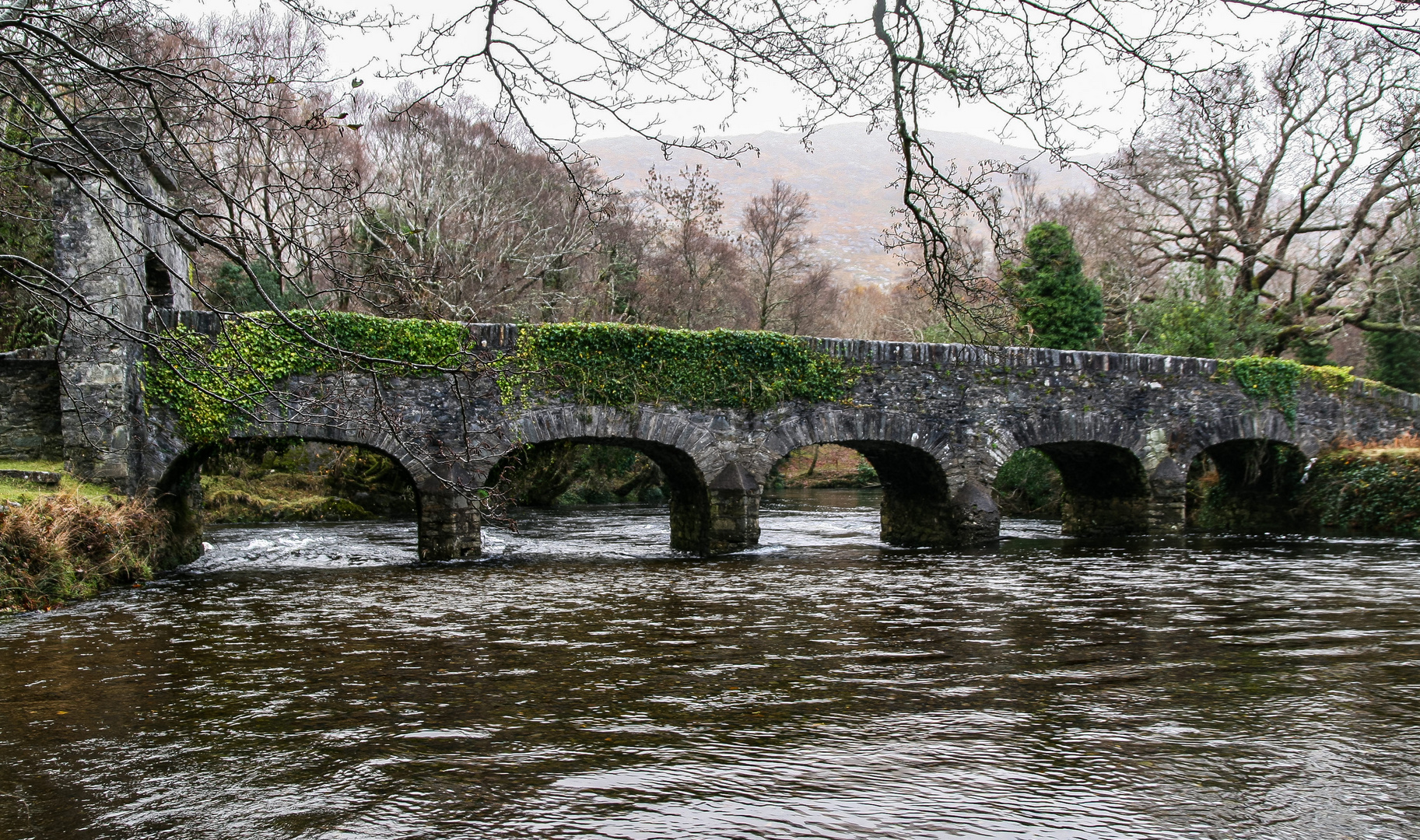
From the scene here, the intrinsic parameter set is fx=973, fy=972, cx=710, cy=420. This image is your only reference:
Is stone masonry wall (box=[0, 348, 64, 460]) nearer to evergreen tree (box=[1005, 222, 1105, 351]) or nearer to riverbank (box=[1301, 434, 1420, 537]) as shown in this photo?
evergreen tree (box=[1005, 222, 1105, 351])

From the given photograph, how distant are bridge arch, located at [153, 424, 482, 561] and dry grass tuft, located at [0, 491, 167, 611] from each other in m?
1.08

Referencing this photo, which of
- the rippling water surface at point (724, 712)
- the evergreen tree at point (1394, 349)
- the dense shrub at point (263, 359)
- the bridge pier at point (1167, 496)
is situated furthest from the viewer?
the evergreen tree at point (1394, 349)

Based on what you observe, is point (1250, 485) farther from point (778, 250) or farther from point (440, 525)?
point (778, 250)

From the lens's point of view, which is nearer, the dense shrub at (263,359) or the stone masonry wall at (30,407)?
the dense shrub at (263,359)

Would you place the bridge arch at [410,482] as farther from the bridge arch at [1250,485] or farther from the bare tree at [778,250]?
the bare tree at [778,250]

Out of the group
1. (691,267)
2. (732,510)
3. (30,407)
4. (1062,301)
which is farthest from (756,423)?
(691,267)

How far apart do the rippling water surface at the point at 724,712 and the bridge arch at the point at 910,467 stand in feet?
14.0

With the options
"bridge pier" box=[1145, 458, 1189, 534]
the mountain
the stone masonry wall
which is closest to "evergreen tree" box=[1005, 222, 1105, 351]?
"bridge pier" box=[1145, 458, 1189, 534]

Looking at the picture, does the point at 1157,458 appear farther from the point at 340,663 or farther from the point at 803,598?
the point at 340,663

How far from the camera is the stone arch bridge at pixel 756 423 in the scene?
12.3m

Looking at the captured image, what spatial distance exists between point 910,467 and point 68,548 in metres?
12.4

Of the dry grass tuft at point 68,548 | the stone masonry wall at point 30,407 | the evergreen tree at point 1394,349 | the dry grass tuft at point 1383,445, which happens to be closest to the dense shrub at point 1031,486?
the dry grass tuft at point 1383,445

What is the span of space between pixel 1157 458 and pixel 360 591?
1356 centimetres

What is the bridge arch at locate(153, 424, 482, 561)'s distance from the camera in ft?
43.4
